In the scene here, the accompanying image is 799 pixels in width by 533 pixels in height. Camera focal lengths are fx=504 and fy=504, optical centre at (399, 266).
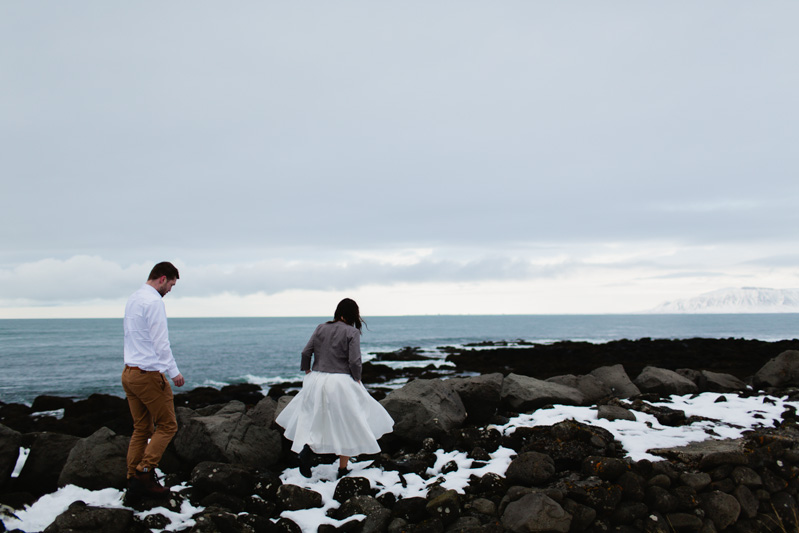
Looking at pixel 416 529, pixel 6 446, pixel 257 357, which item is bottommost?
pixel 257 357

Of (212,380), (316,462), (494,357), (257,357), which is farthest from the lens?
(257,357)

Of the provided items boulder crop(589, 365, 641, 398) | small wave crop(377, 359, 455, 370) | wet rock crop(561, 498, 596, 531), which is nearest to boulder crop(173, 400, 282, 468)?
wet rock crop(561, 498, 596, 531)

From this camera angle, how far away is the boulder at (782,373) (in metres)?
12.4

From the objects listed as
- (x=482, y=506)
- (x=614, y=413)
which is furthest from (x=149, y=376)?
(x=614, y=413)

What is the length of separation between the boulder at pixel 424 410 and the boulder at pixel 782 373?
27.7ft

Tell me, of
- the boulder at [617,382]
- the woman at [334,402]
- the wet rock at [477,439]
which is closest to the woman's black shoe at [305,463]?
the woman at [334,402]

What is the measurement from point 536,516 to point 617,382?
8.12 m

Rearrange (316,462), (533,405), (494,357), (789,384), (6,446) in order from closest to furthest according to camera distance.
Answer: (6,446)
(316,462)
(533,405)
(789,384)
(494,357)

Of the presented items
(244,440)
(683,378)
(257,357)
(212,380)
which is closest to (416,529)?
(244,440)

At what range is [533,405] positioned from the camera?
10.3 m

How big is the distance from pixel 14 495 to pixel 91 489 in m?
0.81

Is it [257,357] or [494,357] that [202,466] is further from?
[257,357]

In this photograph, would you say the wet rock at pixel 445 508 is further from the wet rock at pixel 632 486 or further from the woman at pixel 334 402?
the wet rock at pixel 632 486

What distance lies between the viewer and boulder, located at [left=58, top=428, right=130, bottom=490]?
662cm
